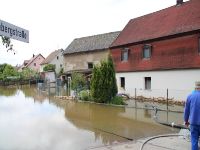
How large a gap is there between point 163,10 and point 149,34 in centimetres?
380

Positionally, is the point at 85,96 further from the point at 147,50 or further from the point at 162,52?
the point at 162,52

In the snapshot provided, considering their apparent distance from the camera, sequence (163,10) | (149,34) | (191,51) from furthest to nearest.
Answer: (163,10) < (149,34) < (191,51)

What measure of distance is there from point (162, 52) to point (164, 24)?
319 centimetres

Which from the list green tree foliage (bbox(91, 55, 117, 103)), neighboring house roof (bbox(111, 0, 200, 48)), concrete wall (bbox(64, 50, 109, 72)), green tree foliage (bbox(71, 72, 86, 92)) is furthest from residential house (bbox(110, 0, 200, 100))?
concrete wall (bbox(64, 50, 109, 72))

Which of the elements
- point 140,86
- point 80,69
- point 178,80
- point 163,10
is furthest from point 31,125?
point 80,69

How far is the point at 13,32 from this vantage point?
6086 mm

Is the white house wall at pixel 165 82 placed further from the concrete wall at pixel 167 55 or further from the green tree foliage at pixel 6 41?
the green tree foliage at pixel 6 41

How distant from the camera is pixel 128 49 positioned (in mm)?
31328

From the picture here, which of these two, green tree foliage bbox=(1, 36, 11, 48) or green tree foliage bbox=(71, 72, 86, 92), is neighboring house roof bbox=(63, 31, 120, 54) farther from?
green tree foliage bbox=(1, 36, 11, 48)

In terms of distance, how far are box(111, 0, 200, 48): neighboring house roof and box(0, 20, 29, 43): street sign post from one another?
19.1m

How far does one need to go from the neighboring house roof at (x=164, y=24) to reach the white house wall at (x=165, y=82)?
129 inches

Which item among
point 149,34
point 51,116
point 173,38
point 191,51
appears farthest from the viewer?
point 149,34

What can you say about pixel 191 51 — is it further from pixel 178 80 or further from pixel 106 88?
pixel 106 88

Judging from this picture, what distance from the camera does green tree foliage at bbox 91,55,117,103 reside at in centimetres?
2494
